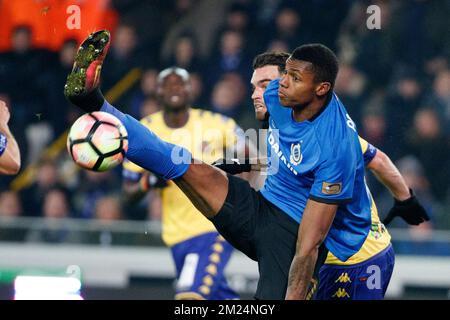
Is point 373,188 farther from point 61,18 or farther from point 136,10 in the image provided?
point 61,18

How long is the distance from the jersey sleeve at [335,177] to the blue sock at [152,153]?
2.35 ft

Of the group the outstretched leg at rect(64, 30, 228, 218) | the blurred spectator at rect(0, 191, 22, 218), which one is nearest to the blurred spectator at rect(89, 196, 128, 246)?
the blurred spectator at rect(0, 191, 22, 218)

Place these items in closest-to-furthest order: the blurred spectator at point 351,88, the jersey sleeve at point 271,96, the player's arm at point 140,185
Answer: the jersey sleeve at point 271,96
the player's arm at point 140,185
the blurred spectator at point 351,88

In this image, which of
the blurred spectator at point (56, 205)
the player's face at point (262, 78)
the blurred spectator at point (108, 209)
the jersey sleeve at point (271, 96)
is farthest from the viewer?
the blurred spectator at point (56, 205)

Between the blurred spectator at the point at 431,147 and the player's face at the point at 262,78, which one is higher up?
the player's face at the point at 262,78

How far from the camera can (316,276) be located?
5.79 m

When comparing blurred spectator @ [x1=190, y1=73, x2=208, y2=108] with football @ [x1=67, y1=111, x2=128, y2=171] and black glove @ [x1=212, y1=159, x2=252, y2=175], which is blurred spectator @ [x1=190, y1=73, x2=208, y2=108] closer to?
black glove @ [x1=212, y1=159, x2=252, y2=175]

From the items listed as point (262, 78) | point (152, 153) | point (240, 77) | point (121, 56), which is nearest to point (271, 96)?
point (262, 78)

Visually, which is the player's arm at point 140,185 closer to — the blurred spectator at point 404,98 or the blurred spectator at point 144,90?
the blurred spectator at point 144,90

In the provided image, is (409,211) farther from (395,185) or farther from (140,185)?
(140,185)

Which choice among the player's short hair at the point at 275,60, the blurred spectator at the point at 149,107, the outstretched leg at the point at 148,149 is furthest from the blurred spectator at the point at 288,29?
the outstretched leg at the point at 148,149

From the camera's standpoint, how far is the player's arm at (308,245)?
5.60 m

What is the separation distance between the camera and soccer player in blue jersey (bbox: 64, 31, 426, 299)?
5625 millimetres

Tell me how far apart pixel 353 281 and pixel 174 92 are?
2645mm
